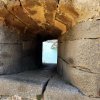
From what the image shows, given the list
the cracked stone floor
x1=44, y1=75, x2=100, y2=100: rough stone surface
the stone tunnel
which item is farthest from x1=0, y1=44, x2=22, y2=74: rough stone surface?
x1=44, y1=75, x2=100, y2=100: rough stone surface

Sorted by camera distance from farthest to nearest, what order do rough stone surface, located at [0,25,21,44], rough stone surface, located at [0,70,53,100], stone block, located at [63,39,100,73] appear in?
1. rough stone surface, located at [0,25,21,44]
2. rough stone surface, located at [0,70,53,100]
3. stone block, located at [63,39,100,73]

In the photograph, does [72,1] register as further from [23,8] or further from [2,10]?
[2,10]

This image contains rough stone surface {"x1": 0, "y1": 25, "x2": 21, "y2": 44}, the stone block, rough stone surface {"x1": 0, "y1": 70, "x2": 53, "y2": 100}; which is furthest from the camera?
rough stone surface {"x1": 0, "y1": 25, "x2": 21, "y2": 44}

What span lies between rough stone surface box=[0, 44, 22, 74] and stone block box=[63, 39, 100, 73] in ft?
1.80

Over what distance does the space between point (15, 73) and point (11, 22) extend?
425mm

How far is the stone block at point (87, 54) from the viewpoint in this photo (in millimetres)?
Result: 1043

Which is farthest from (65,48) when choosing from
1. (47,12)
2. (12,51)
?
(12,51)

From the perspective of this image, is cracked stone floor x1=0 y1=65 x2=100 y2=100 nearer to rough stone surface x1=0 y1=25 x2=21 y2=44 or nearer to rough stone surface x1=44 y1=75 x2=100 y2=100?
rough stone surface x1=44 y1=75 x2=100 y2=100

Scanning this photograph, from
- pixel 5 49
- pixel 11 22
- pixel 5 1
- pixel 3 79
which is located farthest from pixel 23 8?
pixel 3 79

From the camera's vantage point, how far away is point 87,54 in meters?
1.08

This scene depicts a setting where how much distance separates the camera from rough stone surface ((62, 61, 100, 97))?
1051 mm

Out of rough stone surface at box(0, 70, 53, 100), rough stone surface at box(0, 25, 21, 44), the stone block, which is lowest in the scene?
rough stone surface at box(0, 70, 53, 100)

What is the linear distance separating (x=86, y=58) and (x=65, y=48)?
35 centimetres

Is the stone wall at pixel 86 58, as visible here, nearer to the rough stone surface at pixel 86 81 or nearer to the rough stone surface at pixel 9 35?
the rough stone surface at pixel 86 81
